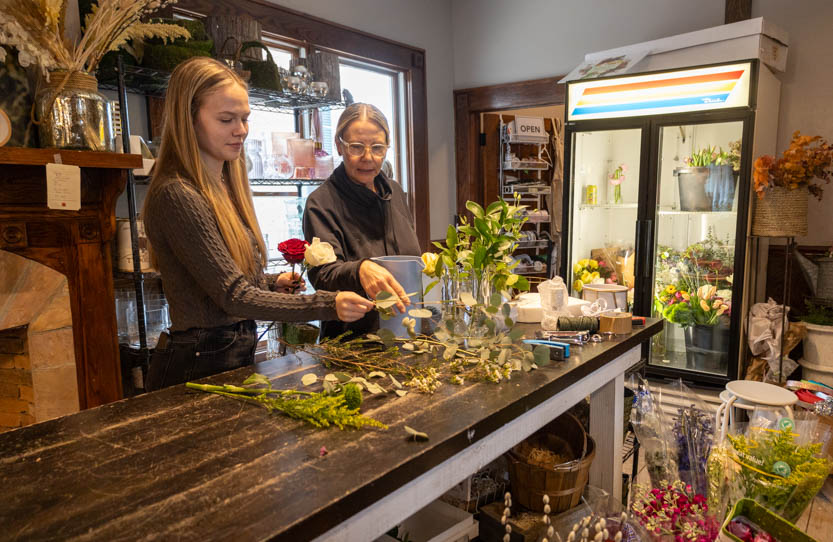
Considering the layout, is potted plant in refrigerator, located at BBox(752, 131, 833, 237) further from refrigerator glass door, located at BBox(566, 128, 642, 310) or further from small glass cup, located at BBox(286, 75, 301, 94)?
small glass cup, located at BBox(286, 75, 301, 94)

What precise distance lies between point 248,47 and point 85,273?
135 cm

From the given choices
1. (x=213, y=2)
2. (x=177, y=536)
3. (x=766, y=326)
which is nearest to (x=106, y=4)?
(x=213, y=2)

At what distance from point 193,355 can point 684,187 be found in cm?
313

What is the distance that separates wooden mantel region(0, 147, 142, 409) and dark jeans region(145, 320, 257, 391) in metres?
1.00

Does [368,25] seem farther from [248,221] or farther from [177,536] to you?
[177,536]

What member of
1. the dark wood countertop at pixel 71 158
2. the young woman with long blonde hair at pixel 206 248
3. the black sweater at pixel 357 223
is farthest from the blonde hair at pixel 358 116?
the dark wood countertop at pixel 71 158

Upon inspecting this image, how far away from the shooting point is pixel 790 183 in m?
3.08

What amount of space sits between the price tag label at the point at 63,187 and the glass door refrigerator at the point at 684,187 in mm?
2900

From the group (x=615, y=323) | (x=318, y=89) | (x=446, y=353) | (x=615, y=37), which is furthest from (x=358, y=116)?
(x=615, y=37)

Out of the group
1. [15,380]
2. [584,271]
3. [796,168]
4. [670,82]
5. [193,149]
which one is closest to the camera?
[193,149]

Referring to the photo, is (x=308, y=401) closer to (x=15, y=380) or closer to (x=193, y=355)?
(x=193, y=355)

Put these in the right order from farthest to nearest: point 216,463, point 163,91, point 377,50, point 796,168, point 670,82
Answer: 1. point 377,50
2. point 670,82
3. point 796,168
4. point 163,91
5. point 216,463

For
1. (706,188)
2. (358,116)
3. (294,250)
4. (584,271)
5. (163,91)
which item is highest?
(163,91)

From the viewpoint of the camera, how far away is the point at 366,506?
0.87 m
